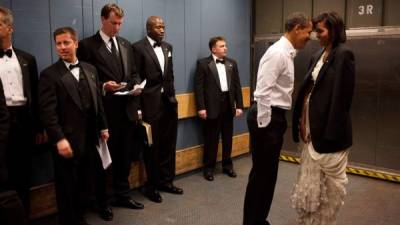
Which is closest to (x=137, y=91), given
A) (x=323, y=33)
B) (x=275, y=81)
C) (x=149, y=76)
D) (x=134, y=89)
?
(x=134, y=89)

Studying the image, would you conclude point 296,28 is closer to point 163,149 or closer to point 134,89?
point 134,89

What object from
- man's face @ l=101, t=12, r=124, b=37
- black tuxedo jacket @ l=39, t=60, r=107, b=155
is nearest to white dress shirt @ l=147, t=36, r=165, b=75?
man's face @ l=101, t=12, r=124, b=37

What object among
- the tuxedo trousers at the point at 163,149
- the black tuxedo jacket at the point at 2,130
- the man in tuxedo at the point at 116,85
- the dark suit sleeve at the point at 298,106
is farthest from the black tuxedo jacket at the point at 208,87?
the black tuxedo jacket at the point at 2,130

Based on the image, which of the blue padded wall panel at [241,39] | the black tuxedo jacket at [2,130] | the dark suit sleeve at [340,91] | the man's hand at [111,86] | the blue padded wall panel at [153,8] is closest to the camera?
the black tuxedo jacket at [2,130]

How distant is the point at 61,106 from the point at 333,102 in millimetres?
2028

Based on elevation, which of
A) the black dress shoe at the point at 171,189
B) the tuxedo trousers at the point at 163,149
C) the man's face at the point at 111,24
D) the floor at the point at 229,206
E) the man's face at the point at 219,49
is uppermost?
the man's face at the point at 111,24

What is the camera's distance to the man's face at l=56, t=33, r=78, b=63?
3.15 metres

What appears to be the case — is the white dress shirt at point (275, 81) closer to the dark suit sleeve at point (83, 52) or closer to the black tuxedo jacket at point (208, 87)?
the dark suit sleeve at point (83, 52)

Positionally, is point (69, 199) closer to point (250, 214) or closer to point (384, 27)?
point (250, 214)

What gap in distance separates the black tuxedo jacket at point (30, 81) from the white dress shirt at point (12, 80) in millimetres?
29

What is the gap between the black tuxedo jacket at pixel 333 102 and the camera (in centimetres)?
273

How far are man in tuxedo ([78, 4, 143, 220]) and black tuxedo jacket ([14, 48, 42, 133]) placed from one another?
1.61 feet

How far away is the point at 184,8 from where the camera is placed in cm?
481

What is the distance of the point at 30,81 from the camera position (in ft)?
10.7
